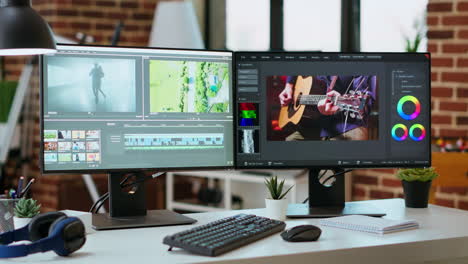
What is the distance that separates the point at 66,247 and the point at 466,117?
7.05 feet

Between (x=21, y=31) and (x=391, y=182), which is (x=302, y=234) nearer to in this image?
(x=21, y=31)

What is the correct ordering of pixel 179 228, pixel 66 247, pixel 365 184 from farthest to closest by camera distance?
pixel 365 184
pixel 179 228
pixel 66 247

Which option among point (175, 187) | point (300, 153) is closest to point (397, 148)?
point (300, 153)

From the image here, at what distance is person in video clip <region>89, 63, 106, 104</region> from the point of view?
2.05 metres

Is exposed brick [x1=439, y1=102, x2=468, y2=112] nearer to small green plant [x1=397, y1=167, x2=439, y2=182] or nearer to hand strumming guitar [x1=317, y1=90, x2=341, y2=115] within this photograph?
small green plant [x1=397, y1=167, x2=439, y2=182]

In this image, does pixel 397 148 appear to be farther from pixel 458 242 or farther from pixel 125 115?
pixel 125 115

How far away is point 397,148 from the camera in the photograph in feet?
7.39

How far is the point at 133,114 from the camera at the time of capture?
6.85ft

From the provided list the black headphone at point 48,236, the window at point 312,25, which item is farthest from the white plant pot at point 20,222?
the window at point 312,25

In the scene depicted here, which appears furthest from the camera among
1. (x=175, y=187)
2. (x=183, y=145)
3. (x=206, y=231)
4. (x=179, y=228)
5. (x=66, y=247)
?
(x=175, y=187)

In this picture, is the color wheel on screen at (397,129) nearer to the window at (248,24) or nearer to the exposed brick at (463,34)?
the exposed brick at (463,34)

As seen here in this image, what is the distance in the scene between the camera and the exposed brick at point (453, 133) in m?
3.25

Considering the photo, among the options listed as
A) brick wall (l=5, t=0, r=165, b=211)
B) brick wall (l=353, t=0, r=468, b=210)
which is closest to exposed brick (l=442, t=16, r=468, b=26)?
brick wall (l=353, t=0, r=468, b=210)

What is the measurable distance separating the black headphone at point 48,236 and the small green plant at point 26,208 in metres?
0.14
